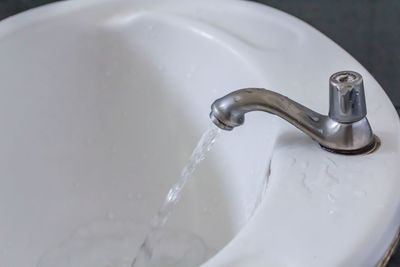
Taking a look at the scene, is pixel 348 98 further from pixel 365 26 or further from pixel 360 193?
pixel 365 26

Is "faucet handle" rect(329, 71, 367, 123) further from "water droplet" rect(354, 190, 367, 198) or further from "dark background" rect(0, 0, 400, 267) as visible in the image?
"dark background" rect(0, 0, 400, 267)

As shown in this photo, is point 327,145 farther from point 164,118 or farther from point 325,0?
point 325,0

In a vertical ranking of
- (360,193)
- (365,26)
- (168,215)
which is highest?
(360,193)

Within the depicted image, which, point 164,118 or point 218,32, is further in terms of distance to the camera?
point 164,118

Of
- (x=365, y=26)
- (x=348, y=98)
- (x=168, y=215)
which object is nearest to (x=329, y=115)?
(x=348, y=98)

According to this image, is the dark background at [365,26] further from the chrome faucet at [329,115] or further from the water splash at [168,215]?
the chrome faucet at [329,115]

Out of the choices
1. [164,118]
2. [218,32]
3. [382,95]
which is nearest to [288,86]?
[382,95]

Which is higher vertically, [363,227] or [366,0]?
[363,227]

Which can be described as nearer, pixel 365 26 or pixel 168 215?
pixel 168 215
